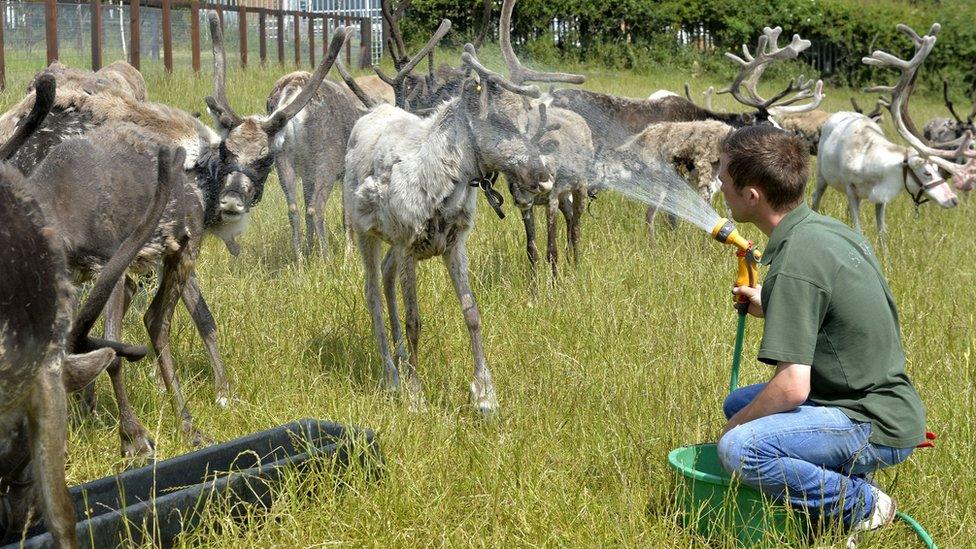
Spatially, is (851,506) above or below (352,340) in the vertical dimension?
above

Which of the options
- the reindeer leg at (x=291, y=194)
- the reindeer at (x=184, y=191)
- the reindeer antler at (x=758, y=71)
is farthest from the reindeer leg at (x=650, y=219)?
the reindeer at (x=184, y=191)

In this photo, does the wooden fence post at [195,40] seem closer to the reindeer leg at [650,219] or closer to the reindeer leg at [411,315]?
the reindeer leg at [650,219]

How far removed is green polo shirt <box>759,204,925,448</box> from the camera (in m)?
3.64

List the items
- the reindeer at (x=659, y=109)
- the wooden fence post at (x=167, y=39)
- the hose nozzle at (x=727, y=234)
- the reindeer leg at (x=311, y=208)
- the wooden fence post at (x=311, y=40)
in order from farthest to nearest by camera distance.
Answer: the wooden fence post at (x=311, y=40) → the wooden fence post at (x=167, y=39) → the reindeer at (x=659, y=109) → the reindeer leg at (x=311, y=208) → the hose nozzle at (x=727, y=234)

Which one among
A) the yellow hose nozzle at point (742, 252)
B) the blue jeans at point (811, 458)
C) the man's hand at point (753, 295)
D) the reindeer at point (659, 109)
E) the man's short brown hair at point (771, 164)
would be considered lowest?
the blue jeans at point (811, 458)

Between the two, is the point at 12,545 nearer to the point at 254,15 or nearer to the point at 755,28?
the point at 254,15

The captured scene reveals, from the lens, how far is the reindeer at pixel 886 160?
1066 cm

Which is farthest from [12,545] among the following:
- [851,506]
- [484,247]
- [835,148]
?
[835,148]

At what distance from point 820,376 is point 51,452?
2.68 metres

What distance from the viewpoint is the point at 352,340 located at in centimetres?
680

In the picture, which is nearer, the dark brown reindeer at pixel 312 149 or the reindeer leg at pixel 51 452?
the reindeer leg at pixel 51 452

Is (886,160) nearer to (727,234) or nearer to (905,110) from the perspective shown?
(905,110)

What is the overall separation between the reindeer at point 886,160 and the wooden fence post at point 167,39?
36.8 feet

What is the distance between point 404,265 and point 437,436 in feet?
4.41
